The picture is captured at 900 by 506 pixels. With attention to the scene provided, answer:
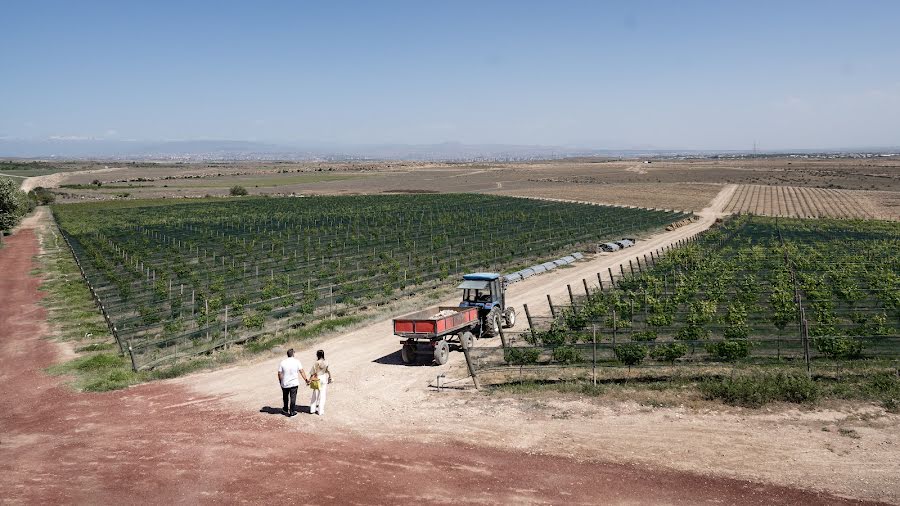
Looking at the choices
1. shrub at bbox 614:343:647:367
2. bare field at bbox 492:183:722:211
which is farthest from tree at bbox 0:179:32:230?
bare field at bbox 492:183:722:211

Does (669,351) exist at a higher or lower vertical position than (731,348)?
lower

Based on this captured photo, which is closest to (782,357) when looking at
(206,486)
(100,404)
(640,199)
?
(206,486)

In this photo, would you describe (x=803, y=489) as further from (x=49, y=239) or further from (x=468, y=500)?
(x=49, y=239)

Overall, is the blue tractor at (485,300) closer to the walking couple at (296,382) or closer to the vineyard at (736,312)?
the vineyard at (736,312)

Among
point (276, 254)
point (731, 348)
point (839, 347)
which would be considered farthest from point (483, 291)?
point (276, 254)

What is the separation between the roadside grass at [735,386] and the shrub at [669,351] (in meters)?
0.40

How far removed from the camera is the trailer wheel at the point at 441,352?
20.9 m

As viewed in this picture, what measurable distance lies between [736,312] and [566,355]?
8425 millimetres

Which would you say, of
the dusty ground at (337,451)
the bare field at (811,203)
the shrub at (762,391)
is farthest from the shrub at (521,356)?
the bare field at (811,203)

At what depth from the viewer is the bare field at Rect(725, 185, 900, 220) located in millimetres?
81688

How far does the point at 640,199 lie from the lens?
105625 mm

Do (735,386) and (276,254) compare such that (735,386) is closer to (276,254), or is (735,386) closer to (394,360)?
(394,360)

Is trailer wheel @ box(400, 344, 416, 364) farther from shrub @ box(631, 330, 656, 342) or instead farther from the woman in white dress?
shrub @ box(631, 330, 656, 342)

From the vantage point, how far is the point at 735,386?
16.7 m
